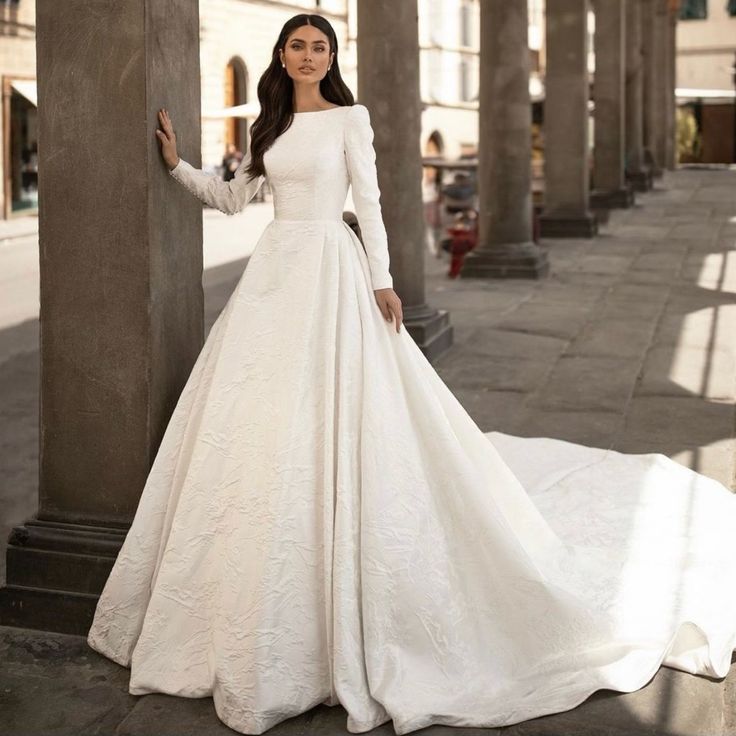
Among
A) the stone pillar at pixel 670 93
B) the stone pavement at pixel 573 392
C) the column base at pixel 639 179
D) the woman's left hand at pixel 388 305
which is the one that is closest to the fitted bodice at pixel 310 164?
the woman's left hand at pixel 388 305

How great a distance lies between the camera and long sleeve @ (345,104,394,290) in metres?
3.52

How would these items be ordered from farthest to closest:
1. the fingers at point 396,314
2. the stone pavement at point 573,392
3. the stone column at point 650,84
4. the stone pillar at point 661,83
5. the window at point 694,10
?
the window at point 694,10 < the stone pillar at point 661,83 < the stone column at point 650,84 < the fingers at point 396,314 < the stone pavement at point 573,392

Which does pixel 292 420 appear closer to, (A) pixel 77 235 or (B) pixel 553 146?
(A) pixel 77 235

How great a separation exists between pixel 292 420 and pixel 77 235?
924 mm

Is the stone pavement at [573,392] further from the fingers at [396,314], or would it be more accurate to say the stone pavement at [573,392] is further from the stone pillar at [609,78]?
the stone pillar at [609,78]

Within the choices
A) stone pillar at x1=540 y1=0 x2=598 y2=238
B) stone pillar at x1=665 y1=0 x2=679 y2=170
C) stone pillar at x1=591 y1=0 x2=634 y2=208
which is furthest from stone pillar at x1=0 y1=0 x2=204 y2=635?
stone pillar at x1=665 y1=0 x2=679 y2=170

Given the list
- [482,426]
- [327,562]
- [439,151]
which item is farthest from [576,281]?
[439,151]

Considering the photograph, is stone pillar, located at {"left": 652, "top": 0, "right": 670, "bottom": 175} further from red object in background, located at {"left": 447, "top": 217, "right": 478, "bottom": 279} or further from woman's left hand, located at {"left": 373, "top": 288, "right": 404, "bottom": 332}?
woman's left hand, located at {"left": 373, "top": 288, "right": 404, "bottom": 332}

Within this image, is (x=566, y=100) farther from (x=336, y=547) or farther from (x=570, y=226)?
(x=336, y=547)

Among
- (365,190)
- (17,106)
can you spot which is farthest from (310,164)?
(17,106)

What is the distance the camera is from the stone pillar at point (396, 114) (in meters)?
7.46

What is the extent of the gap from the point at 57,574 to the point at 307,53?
170 centimetres

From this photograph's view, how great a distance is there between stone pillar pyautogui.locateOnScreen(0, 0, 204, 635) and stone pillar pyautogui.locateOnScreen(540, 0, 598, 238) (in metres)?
11.3

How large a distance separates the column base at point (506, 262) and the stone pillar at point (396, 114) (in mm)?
4165
